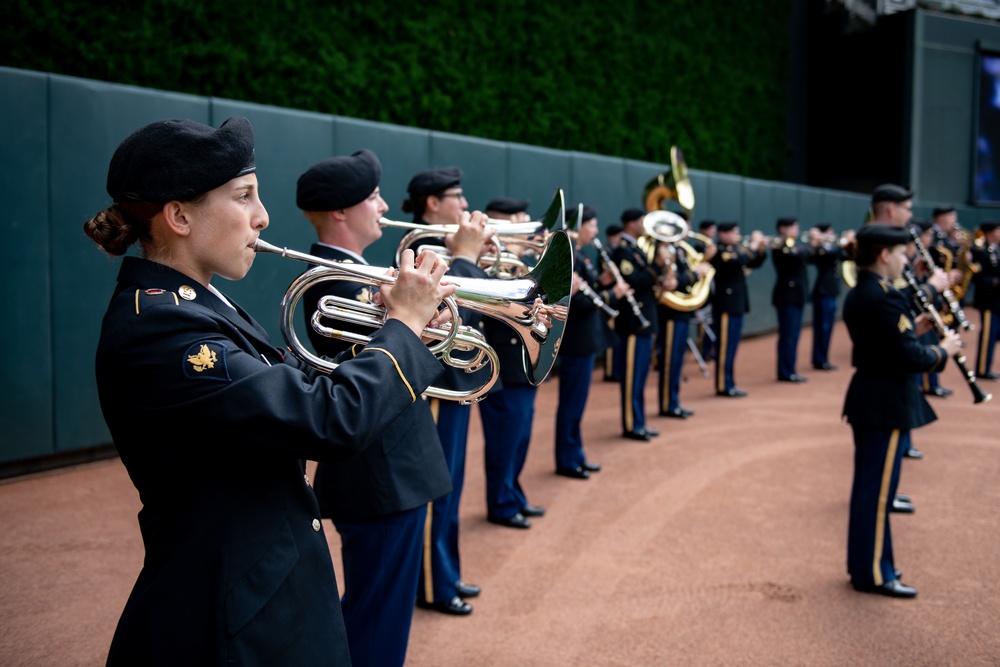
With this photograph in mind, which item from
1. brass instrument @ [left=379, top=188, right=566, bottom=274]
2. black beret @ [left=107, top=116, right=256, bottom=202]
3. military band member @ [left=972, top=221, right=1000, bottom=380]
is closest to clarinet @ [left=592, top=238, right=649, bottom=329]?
brass instrument @ [left=379, top=188, right=566, bottom=274]

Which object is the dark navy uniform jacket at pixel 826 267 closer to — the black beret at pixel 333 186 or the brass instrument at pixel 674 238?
the brass instrument at pixel 674 238

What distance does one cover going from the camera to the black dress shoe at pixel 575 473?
6402 millimetres

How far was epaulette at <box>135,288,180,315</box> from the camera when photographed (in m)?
1.64

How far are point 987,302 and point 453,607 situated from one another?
9225 mm

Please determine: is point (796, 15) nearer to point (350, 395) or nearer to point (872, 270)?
point (872, 270)

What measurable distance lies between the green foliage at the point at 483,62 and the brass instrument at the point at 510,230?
4566mm

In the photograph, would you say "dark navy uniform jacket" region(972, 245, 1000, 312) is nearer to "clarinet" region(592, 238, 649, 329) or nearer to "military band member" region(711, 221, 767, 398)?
"military band member" region(711, 221, 767, 398)

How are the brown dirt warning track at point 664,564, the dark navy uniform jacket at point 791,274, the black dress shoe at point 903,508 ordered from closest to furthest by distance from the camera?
the brown dirt warning track at point 664,564 < the black dress shoe at point 903,508 < the dark navy uniform jacket at point 791,274

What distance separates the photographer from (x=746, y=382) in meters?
10.9

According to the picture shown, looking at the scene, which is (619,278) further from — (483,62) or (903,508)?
(483,62)

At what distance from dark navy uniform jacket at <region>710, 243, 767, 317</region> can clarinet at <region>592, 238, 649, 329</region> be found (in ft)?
8.31

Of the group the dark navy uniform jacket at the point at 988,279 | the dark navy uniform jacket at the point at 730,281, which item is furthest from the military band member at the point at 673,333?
the dark navy uniform jacket at the point at 988,279

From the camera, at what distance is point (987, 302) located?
10617 mm

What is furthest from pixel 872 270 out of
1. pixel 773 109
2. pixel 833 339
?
pixel 773 109
